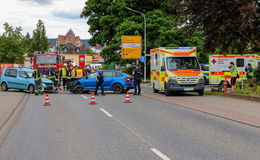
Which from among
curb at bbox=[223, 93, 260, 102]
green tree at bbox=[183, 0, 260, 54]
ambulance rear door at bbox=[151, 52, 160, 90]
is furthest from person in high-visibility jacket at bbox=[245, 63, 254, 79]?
ambulance rear door at bbox=[151, 52, 160, 90]

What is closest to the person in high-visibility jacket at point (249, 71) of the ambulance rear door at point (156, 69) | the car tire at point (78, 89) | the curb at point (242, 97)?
the curb at point (242, 97)

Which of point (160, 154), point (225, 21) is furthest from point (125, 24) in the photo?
point (160, 154)

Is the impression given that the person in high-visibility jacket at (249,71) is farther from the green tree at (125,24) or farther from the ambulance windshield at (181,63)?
the green tree at (125,24)

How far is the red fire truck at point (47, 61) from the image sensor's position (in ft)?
96.0

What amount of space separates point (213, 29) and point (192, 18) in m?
1.40

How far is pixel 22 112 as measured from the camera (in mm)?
13211

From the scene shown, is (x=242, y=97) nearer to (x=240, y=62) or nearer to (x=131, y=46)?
(x=240, y=62)

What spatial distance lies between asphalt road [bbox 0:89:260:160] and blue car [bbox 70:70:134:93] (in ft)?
36.6

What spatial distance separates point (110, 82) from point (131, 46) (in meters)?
17.8

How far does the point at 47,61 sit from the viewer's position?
96.8 feet

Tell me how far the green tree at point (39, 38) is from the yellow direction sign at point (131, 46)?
3643 inches

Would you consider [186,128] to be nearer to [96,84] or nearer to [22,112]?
[22,112]

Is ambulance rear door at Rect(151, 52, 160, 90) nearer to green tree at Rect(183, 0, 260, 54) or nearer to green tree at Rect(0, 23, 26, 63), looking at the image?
green tree at Rect(183, 0, 260, 54)

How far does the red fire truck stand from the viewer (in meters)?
29.3
